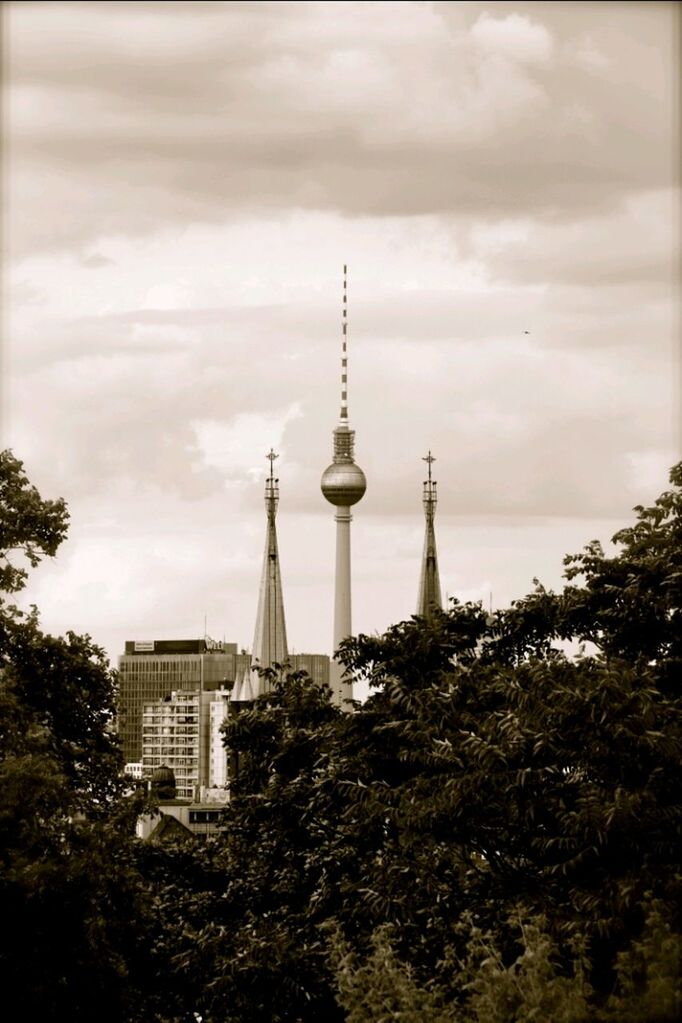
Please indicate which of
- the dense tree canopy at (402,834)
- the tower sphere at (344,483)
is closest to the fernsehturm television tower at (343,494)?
the tower sphere at (344,483)

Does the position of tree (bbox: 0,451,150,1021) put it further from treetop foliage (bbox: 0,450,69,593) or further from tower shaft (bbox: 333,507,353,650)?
tower shaft (bbox: 333,507,353,650)

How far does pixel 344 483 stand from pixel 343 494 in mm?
1219

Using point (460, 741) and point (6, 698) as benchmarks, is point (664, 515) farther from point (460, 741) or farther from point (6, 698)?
point (6, 698)

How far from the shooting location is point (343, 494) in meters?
195

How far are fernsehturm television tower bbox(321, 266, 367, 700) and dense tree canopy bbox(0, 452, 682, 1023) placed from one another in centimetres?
14733

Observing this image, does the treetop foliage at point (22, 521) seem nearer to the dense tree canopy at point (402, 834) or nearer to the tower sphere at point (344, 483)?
the dense tree canopy at point (402, 834)

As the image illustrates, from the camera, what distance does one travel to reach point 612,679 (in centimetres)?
2944

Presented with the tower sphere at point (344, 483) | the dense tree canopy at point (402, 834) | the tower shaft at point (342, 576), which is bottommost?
the dense tree canopy at point (402, 834)

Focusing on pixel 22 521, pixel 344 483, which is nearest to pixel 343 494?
pixel 344 483

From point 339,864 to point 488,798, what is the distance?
7.81 m

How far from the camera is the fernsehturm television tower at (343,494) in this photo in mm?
193375

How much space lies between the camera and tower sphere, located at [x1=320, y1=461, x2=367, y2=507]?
195 metres

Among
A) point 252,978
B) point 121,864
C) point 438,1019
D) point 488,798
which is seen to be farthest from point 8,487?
point 438,1019

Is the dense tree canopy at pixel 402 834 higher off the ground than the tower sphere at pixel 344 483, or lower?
lower
